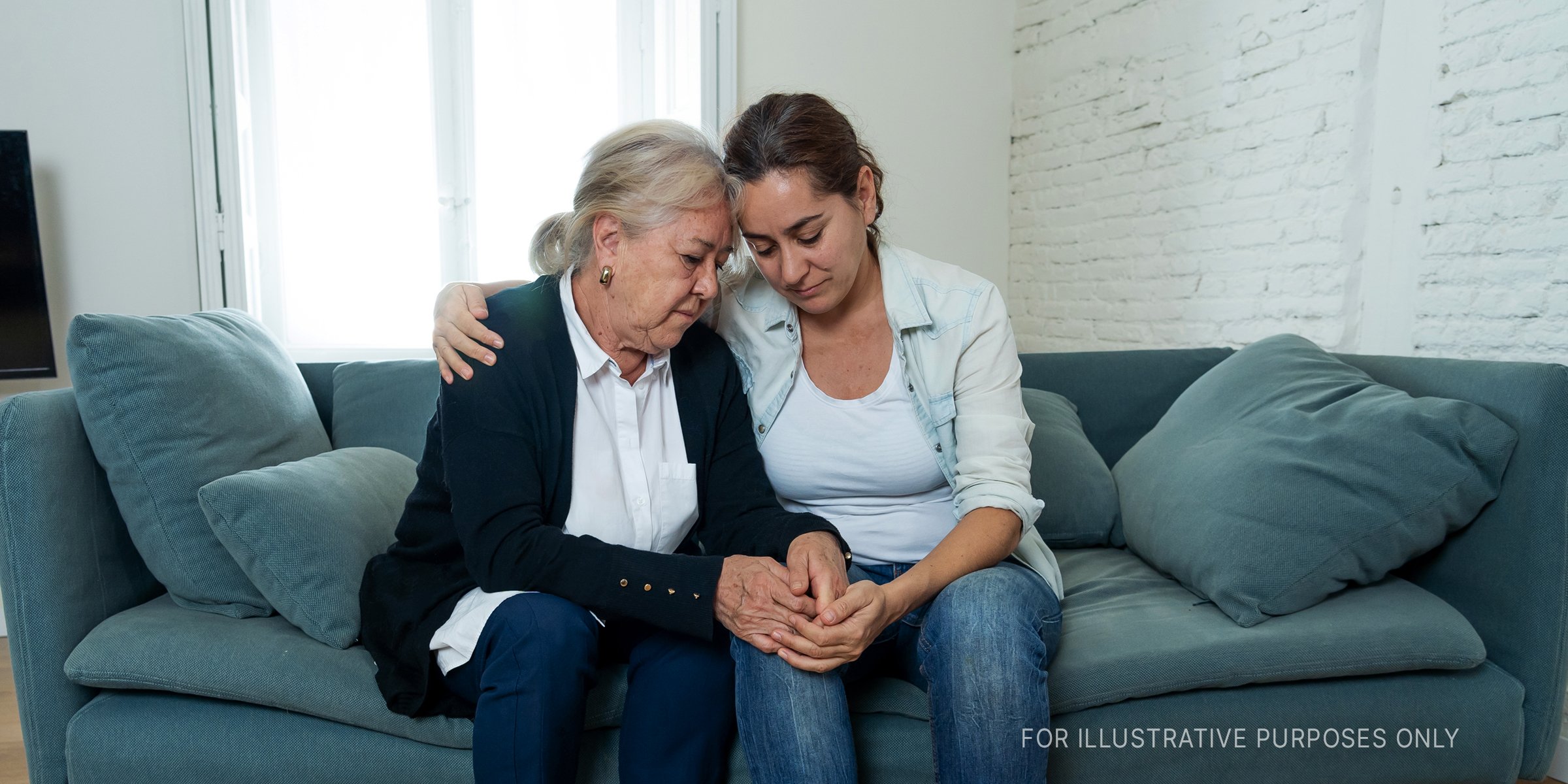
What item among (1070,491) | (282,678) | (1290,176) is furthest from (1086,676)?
(1290,176)

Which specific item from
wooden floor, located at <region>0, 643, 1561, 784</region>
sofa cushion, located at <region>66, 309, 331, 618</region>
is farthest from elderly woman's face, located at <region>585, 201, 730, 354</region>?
wooden floor, located at <region>0, 643, 1561, 784</region>

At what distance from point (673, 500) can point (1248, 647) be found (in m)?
0.93

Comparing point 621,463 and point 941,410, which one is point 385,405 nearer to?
point 621,463

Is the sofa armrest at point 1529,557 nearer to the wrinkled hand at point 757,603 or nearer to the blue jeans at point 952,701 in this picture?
the blue jeans at point 952,701

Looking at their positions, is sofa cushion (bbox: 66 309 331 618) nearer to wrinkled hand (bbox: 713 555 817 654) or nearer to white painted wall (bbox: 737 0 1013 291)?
wrinkled hand (bbox: 713 555 817 654)

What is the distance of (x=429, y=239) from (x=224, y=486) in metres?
2.29

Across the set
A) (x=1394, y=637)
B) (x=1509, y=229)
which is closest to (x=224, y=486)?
(x=1394, y=637)

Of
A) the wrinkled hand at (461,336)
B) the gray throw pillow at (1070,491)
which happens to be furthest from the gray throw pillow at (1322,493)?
the wrinkled hand at (461,336)

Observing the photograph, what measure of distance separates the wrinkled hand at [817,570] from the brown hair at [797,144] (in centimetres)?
52

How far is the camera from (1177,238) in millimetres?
3277

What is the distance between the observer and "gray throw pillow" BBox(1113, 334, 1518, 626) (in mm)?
1582

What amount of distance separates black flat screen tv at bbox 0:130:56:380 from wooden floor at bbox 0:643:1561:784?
3.02 ft

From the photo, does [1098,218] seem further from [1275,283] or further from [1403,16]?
[1403,16]

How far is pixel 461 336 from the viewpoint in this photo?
1351 mm
